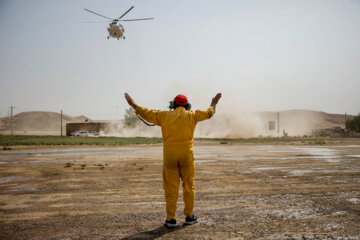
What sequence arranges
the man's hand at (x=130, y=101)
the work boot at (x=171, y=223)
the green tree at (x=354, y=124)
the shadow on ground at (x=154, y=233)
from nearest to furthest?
1. the shadow on ground at (x=154, y=233)
2. the work boot at (x=171, y=223)
3. the man's hand at (x=130, y=101)
4. the green tree at (x=354, y=124)

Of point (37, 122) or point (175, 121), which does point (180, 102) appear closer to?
point (175, 121)

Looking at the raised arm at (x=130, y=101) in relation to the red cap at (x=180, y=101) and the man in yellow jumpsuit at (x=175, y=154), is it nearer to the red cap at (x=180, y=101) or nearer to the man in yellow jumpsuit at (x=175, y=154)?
the man in yellow jumpsuit at (x=175, y=154)

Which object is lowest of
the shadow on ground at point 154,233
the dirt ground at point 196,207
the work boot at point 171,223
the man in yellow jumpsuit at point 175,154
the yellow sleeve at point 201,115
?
the dirt ground at point 196,207

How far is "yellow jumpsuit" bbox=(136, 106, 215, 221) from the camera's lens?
514 centimetres

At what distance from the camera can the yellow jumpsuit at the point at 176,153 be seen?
514 centimetres

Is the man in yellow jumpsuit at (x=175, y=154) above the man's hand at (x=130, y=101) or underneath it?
underneath

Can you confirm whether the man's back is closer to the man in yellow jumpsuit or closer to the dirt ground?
the man in yellow jumpsuit

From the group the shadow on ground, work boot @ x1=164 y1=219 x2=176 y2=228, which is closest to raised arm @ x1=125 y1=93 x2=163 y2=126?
work boot @ x1=164 y1=219 x2=176 y2=228

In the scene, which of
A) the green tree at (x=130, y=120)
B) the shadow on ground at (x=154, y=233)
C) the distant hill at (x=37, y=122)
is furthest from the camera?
the distant hill at (x=37, y=122)

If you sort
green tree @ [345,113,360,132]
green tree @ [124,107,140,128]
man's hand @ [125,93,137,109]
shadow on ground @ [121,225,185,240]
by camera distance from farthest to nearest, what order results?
green tree @ [124,107,140,128], green tree @ [345,113,360,132], man's hand @ [125,93,137,109], shadow on ground @ [121,225,185,240]

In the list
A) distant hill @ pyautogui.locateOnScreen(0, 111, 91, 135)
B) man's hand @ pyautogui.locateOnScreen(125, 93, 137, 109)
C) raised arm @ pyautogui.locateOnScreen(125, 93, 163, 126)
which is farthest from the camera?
distant hill @ pyautogui.locateOnScreen(0, 111, 91, 135)

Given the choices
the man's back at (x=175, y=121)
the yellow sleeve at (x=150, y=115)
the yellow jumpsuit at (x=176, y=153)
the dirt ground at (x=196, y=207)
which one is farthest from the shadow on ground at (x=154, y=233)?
the yellow sleeve at (x=150, y=115)

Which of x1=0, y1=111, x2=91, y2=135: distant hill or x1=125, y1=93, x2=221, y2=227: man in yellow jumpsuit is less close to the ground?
x1=0, y1=111, x2=91, y2=135: distant hill

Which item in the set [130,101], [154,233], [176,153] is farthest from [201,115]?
[154,233]
